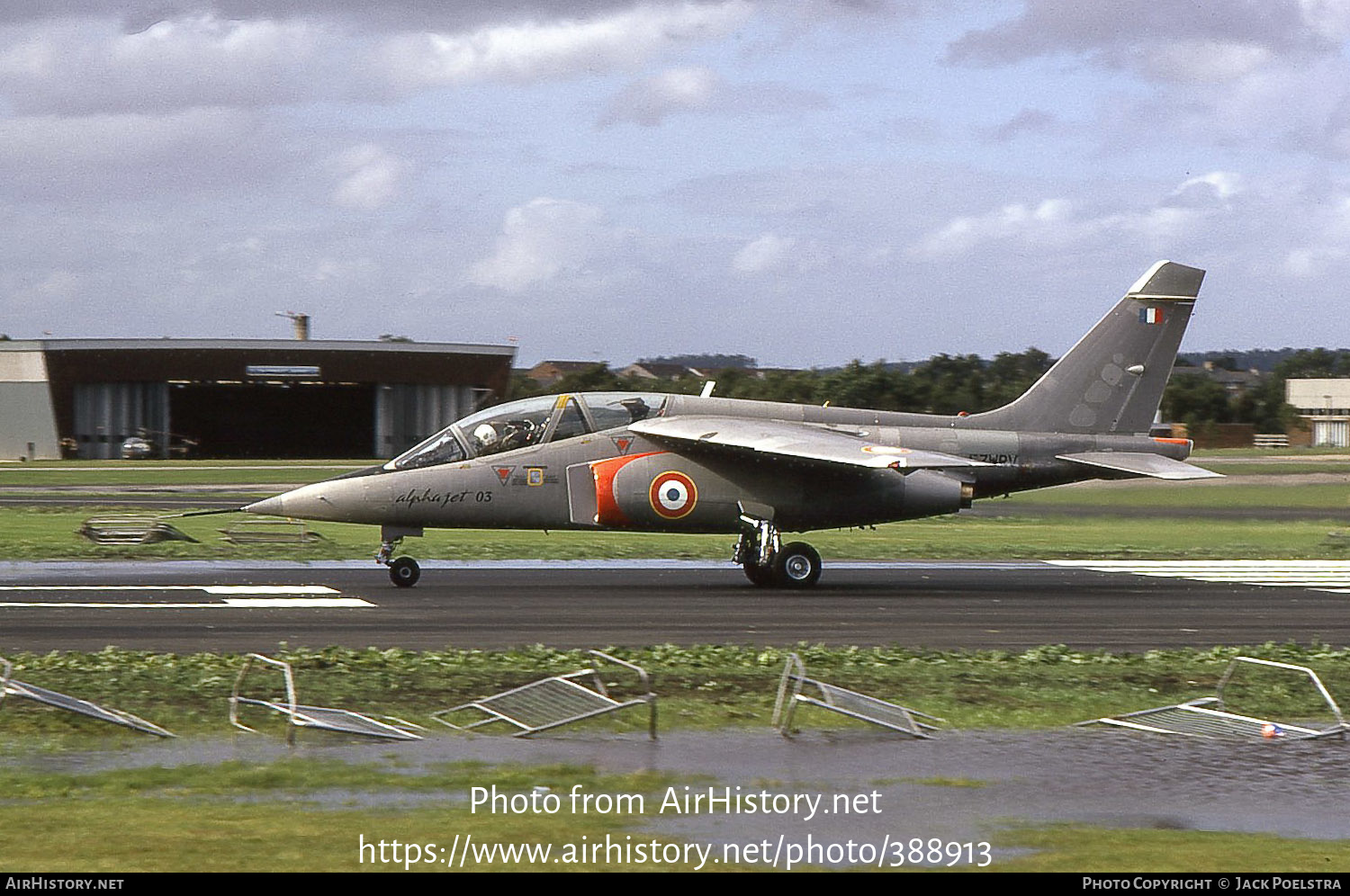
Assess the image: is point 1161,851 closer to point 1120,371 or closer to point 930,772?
point 930,772

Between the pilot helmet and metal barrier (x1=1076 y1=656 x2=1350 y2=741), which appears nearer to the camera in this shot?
metal barrier (x1=1076 y1=656 x2=1350 y2=741)

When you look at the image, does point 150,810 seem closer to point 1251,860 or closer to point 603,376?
point 1251,860

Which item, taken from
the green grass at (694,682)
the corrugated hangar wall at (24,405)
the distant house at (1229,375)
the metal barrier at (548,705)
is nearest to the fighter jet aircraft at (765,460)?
the green grass at (694,682)

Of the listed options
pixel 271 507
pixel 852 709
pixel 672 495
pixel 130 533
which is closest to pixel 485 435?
pixel 672 495

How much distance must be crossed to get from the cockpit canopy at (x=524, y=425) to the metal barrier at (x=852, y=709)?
38.0 feet

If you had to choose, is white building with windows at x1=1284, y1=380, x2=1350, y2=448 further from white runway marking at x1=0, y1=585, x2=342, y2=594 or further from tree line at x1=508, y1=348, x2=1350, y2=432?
white runway marking at x1=0, y1=585, x2=342, y2=594

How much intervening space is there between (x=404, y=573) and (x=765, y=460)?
598 cm

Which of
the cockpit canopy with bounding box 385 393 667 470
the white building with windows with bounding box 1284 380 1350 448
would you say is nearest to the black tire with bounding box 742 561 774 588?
the cockpit canopy with bounding box 385 393 667 470

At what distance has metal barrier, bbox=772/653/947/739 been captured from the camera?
38.1 feet

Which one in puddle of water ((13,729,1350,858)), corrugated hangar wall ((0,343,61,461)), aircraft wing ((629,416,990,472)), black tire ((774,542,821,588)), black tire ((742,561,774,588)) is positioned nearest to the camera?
puddle of water ((13,729,1350,858))

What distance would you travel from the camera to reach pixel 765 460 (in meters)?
24.0

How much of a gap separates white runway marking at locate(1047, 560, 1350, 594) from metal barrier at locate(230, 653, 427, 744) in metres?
17.7

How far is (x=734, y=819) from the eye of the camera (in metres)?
8.69

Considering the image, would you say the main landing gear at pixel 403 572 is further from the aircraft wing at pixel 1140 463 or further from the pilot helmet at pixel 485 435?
the aircraft wing at pixel 1140 463
